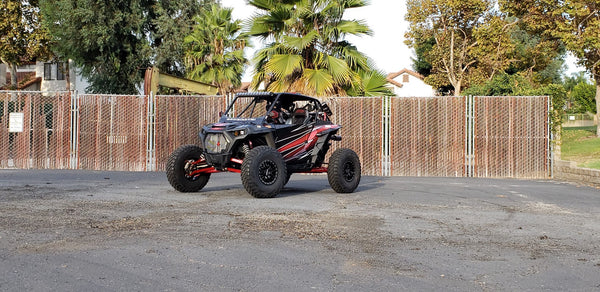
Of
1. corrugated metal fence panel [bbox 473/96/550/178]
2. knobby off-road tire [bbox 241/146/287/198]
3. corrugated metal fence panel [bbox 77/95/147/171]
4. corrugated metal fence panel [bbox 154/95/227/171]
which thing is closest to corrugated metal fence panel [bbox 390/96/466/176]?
corrugated metal fence panel [bbox 473/96/550/178]

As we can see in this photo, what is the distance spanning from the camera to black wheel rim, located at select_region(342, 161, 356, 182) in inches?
505

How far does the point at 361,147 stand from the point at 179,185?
27.6ft

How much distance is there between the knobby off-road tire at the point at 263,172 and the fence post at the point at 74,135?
1066cm

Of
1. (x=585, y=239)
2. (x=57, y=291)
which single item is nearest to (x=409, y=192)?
(x=585, y=239)

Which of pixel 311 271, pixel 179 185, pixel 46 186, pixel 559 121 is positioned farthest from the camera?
pixel 559 121

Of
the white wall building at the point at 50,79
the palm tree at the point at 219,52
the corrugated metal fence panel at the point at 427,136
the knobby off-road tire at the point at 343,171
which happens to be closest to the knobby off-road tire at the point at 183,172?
the knobby off-road tire at the point at 343,171

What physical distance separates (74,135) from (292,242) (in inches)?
584

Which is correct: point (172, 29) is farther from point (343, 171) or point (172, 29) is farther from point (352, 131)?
point (343, 171)

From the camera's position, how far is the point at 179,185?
1214 centimetres

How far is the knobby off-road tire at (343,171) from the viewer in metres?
12.4

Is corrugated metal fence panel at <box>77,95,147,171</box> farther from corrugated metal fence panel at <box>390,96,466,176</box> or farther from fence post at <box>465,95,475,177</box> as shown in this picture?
fence post at <box>465,95,475,177</box>

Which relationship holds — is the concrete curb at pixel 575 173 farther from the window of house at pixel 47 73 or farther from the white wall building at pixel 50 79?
the window of house at pixel 47 73

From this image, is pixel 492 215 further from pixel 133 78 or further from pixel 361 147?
pixel 133 78

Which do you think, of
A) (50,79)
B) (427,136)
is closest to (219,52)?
(427,136)
